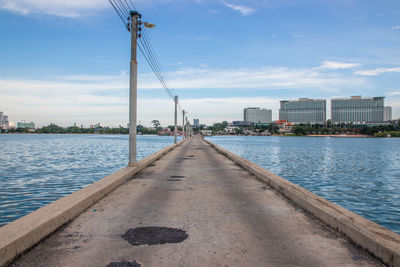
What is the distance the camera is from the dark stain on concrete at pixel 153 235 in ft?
18.8

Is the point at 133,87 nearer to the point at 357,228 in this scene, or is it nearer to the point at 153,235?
the point at 153,235

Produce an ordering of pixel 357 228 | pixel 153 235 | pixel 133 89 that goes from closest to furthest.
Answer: pixel 357 228, pixel 153 235, pixel 133 89

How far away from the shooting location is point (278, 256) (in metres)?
5.10

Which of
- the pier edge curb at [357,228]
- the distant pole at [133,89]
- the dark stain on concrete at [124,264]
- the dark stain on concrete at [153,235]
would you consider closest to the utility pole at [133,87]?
the distant pole at [133,89]

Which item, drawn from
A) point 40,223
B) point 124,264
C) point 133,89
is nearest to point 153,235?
point 124,264

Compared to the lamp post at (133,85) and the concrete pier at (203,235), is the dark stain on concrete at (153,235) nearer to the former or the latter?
the concrete pier at (203,235)

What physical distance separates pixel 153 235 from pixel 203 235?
101 centimetres

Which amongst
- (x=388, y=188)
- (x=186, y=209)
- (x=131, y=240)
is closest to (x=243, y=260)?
(x=131, y=240)

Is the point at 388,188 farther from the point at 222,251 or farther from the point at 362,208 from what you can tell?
the point at 222,251

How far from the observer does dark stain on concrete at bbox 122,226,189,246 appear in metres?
5.73

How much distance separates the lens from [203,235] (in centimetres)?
616

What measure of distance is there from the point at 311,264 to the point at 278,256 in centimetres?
54

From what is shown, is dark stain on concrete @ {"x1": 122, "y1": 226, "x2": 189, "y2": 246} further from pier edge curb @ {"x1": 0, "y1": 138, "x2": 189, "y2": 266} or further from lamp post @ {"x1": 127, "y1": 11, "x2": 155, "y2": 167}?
lamp post @ {"x1": 127, "y1": 11, "x2": 155, "y2": 167}

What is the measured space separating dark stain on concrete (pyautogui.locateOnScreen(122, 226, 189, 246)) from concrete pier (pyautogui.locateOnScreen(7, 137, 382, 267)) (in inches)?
5.7
